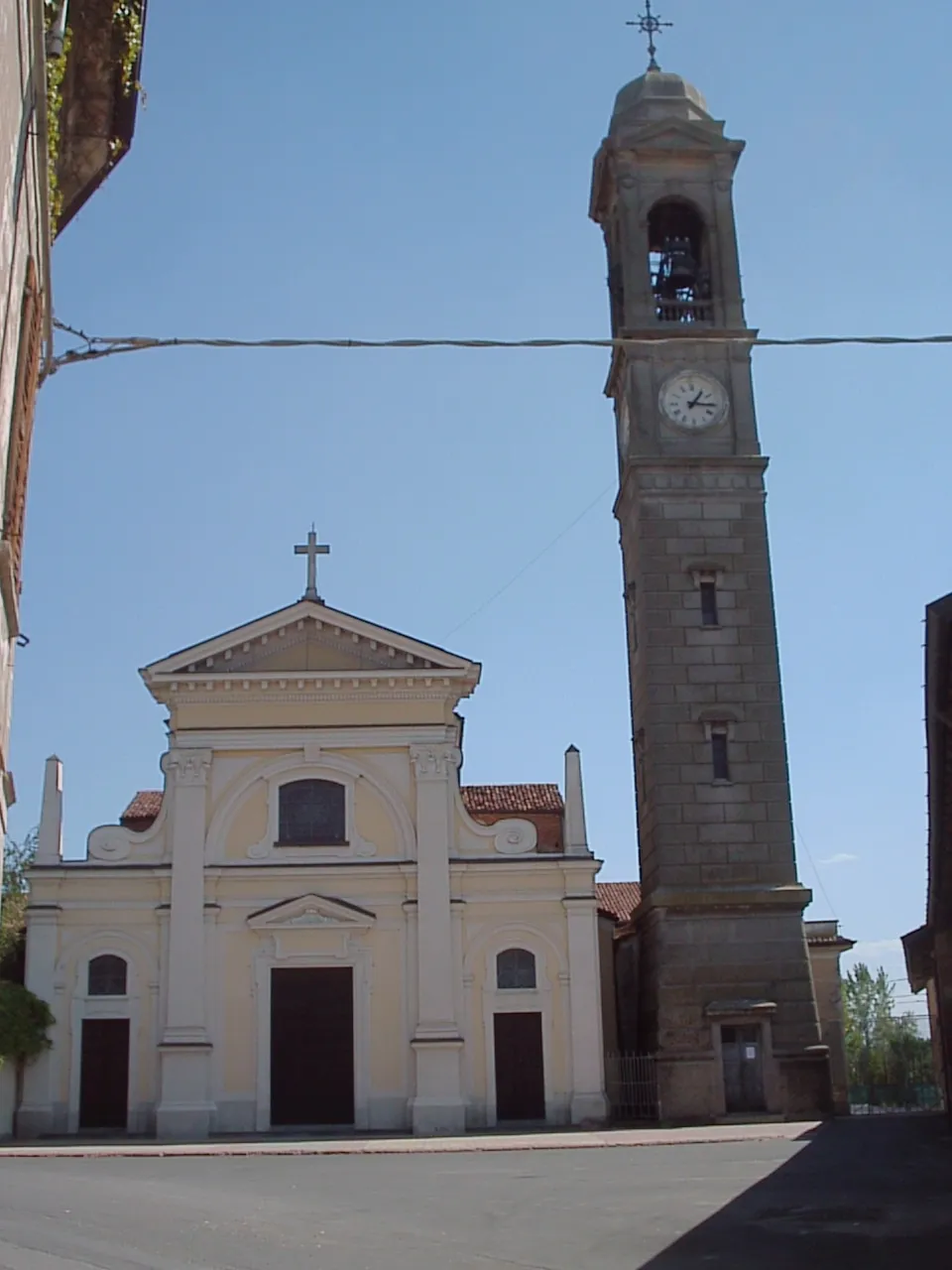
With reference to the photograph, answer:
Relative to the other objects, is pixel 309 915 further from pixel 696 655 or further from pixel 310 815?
pixel 696 655

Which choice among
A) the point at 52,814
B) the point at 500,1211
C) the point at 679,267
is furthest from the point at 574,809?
the point at 500,1211

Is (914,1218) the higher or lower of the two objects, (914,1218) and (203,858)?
the lower

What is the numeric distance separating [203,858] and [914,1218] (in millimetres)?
20983

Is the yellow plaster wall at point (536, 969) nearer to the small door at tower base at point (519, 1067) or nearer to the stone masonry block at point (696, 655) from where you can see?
the small door at tower base at point (519, 1067)

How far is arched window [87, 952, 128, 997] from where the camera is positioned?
30969 millimetres

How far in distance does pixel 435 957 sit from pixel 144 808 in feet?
36.0

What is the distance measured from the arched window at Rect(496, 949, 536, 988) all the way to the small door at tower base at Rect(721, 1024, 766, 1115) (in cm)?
418

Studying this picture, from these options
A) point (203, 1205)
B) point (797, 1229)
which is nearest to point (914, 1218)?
point (797, 1229)

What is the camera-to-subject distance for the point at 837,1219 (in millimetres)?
12930

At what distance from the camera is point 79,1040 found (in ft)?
99.8

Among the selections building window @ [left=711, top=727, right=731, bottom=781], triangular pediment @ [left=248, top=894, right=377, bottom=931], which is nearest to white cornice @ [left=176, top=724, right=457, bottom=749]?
triangular pediment @ [left=248, top=894, right=377, bottom=931]

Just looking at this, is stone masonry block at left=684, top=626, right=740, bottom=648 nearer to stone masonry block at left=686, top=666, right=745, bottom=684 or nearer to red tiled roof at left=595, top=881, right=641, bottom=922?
stone masonry block at left=686, top=666, right=745, bottom=684

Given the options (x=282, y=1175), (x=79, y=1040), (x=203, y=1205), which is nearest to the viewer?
(x=203, y=1205)

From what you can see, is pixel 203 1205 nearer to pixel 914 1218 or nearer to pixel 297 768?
pixel 914 1218
